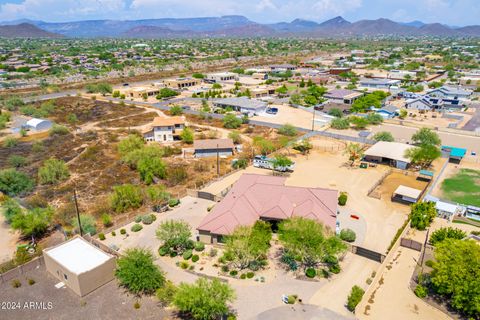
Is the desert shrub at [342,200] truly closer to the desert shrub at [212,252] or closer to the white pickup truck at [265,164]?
the white pickup truck at [265,164]

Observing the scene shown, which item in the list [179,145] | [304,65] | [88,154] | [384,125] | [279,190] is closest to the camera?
[279,190]

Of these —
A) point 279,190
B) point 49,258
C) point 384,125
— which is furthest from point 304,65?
point 49,258

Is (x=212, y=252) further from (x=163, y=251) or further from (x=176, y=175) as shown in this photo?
(x=176, y=175)

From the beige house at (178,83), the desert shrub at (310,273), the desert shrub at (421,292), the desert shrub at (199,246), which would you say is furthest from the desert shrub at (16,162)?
the beige house at (178,83)

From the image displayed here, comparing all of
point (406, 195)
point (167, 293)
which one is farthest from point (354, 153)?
point (167, 293)

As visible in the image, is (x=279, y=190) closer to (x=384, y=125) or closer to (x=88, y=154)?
(x=88, y=154)

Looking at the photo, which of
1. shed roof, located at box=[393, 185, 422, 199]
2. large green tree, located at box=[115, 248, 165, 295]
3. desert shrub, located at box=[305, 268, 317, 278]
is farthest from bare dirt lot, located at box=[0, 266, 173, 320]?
shed roof, located at box=[393, 185, 422, 199]
